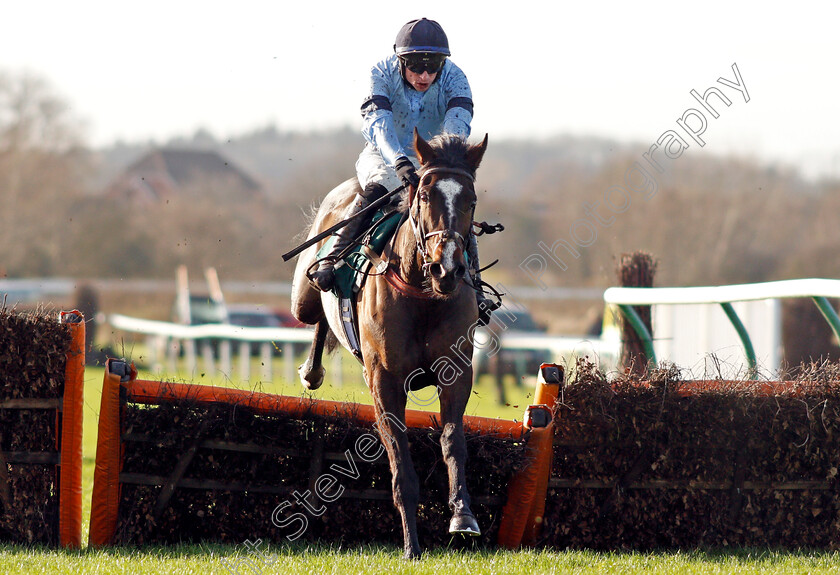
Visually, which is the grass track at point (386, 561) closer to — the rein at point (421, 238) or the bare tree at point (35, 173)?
the rein at point (421, 238)

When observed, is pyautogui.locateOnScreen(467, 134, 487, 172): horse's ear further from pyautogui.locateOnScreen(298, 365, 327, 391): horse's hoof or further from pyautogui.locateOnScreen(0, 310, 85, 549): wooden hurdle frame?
pyautogui.locateOnScreen(298, 365, 327, 391): horse's hoof

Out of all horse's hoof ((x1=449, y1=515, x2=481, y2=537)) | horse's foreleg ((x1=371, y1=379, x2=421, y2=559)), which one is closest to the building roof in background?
horse's foreleg ((x1=371, y1=379, x2=421, y2=559))

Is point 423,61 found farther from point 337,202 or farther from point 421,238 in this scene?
point 421,238

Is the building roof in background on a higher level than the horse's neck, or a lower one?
higher

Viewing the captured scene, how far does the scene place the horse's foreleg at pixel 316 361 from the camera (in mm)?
7375

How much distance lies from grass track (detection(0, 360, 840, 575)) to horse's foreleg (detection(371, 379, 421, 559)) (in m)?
0.16

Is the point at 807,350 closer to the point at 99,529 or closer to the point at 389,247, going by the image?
the point at 389,247

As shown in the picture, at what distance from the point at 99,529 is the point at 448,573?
6.65ft

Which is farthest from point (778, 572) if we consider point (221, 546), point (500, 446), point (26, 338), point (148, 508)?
point (26, 338)

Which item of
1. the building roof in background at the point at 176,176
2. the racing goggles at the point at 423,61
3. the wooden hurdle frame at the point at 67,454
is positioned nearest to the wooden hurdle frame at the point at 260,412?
the wooden hurdle frame at the point at 67,454

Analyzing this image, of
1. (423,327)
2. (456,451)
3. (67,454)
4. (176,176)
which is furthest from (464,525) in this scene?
(176,176)

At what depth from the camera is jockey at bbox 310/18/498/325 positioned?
5953 millimetres

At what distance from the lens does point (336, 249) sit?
6074mm

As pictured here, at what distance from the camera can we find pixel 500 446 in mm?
5496
